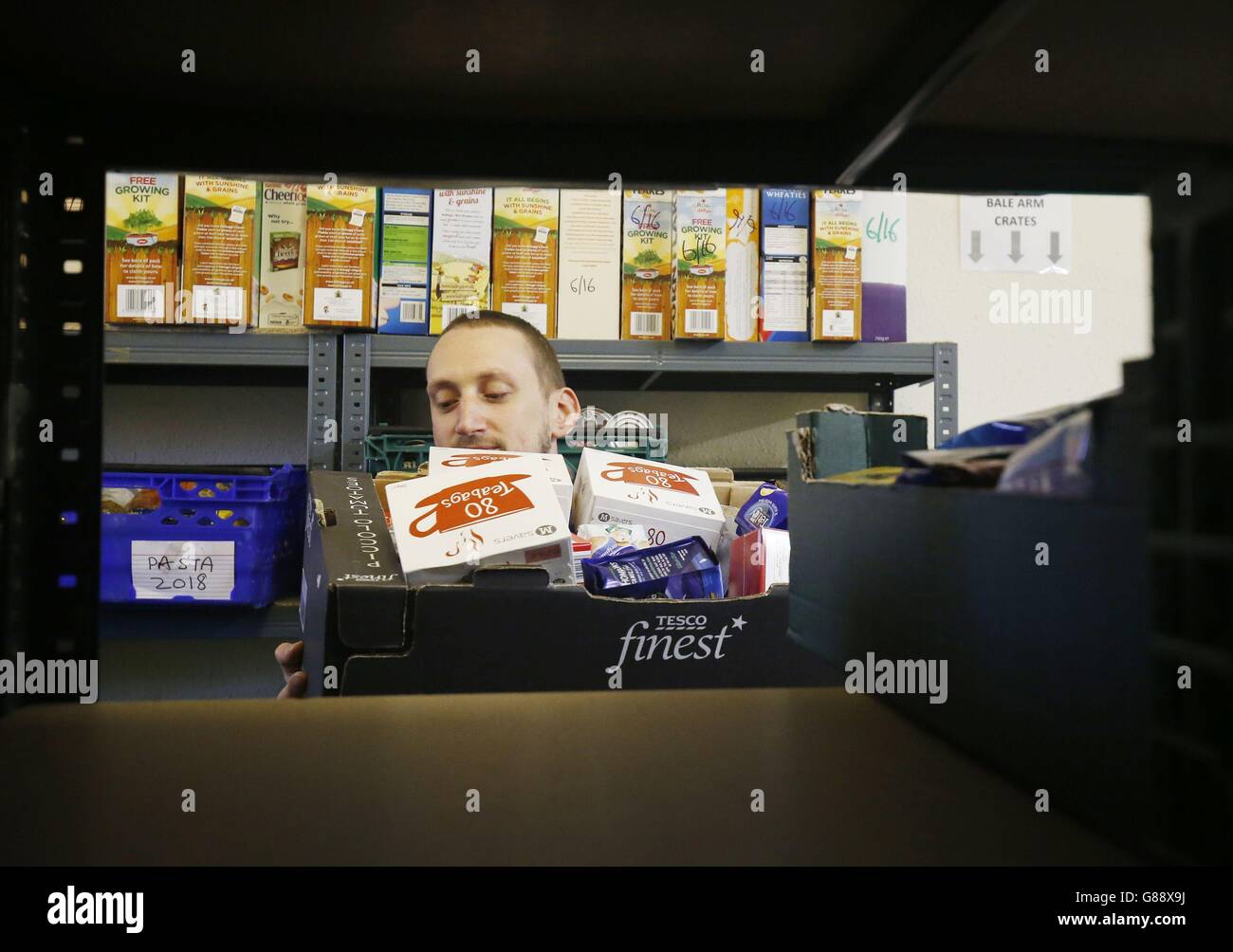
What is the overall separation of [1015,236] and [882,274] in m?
0.72

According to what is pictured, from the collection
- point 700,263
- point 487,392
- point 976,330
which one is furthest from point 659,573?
point 976,330

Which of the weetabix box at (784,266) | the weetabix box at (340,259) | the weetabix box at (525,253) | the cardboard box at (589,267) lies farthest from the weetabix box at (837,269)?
the weetabix box at (340,259)

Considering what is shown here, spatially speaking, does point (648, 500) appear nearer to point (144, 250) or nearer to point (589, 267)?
point (589, 267)

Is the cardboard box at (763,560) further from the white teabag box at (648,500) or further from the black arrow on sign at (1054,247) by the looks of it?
the black arrow on sign at (1054,247)

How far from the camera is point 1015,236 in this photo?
226cm

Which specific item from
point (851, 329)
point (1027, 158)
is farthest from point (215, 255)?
point (1027, 158)

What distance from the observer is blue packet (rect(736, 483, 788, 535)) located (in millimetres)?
974

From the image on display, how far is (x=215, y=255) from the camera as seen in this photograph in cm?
169

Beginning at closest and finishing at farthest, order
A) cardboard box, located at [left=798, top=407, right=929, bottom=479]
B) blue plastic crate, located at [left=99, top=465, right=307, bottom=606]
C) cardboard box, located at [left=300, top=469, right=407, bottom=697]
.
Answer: cardboard box, located at [left=798, top=407, right=929, bottom=479], cardboard box, located at [left=300, top=469, right=407, bottom=697], blue plastic crate, located at [left=99, top=465, right=307, bottom=606]

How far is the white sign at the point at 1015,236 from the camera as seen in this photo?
7.20 feet

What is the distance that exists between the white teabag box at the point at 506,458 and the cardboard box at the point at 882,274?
999 millimetres

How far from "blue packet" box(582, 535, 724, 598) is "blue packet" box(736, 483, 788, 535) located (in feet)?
0.46

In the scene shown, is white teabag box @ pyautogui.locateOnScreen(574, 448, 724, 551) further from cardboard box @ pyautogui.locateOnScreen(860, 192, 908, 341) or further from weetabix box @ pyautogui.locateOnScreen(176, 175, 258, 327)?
weetabix box @ pyautogui.locateOnScreen(176, 175, 258, 327)

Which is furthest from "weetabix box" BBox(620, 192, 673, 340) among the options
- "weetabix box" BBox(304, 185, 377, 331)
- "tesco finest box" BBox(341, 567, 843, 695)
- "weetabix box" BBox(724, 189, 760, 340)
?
"tesco finest box" BBox(341, 567, 843, 695)
